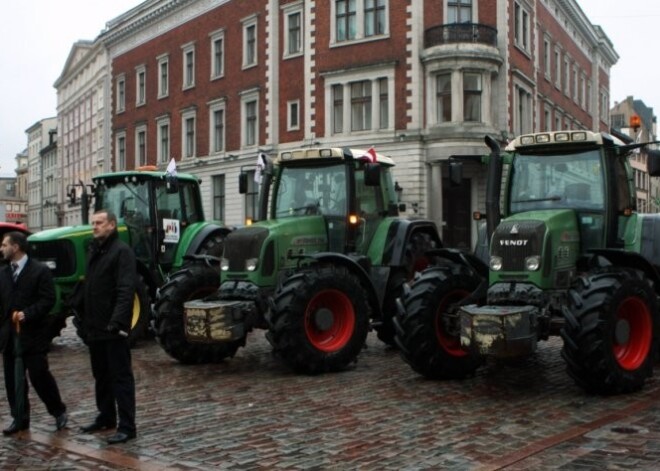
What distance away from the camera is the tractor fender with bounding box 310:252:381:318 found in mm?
10070

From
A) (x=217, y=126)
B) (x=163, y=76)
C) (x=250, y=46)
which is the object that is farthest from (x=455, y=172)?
(x=163, y=76)

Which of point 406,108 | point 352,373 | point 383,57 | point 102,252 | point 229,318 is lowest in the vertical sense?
point 352,373

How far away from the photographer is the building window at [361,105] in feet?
110

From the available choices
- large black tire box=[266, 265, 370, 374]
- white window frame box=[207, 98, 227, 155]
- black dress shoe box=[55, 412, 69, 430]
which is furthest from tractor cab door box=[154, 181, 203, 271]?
white window frame box=[207, 98, 227, 155]

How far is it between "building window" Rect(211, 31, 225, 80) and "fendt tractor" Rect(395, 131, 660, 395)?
33167 millimetres

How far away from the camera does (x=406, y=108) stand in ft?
106

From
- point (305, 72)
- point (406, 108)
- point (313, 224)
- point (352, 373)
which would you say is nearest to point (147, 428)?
point (352, 373)

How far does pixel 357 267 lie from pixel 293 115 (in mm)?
26861

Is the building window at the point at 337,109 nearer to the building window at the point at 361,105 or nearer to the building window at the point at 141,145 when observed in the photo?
the building window at the point at 361,105

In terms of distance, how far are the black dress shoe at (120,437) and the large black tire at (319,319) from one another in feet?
9.55

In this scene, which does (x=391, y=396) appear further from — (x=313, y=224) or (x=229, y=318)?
(x=313, y=224)

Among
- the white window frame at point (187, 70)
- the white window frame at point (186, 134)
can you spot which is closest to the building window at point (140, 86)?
the white window frame at point (187, 70)

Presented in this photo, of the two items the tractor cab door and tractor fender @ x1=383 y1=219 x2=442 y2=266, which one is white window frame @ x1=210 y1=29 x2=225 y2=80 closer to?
the tractor cab door

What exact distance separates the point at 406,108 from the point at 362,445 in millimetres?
26772
